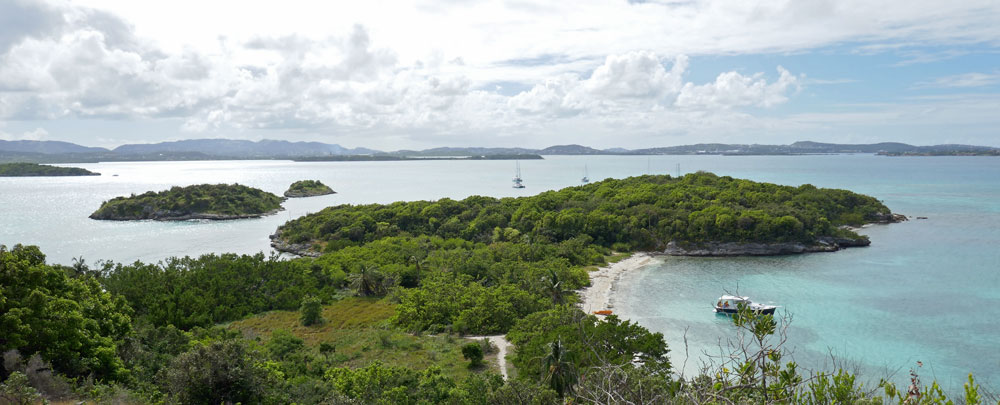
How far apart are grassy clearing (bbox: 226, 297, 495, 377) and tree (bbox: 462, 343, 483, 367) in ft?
1.35

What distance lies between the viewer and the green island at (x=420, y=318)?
16.5 m

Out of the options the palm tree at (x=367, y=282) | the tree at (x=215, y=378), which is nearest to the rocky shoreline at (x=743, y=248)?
the palm tree at (x=367, y=282)

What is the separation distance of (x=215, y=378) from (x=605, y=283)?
3634cm

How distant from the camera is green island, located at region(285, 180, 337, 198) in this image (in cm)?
13825

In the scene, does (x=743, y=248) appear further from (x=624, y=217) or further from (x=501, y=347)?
(x=501, y=347)

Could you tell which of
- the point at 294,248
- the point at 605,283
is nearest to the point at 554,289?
the point at 605,283

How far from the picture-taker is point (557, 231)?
65938 mm

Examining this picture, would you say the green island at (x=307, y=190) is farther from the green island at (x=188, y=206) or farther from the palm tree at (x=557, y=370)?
the palm tree at (x=557, y=370)

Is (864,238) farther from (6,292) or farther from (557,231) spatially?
(6,292)

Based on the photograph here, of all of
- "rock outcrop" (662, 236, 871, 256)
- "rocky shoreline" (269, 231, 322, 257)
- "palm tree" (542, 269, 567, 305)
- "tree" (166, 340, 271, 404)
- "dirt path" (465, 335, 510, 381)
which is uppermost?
Answer: "tree" (166, 340, 271, 404)

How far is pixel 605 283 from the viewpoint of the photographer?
49.1 meters

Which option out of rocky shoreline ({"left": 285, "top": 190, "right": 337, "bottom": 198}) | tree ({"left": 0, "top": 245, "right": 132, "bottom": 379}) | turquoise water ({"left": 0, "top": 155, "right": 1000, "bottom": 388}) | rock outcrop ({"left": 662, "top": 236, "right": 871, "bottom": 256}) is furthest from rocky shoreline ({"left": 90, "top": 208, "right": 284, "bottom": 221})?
tree ({"left": 0, "top": 245, "right": 132, "bottom": 379})

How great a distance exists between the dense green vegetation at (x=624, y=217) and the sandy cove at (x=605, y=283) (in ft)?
17.1

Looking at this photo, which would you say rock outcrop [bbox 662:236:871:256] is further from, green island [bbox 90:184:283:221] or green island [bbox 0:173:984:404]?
green island [bbox 90:184:283:221]
